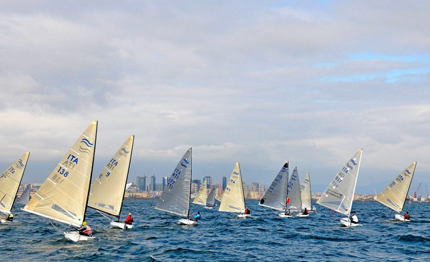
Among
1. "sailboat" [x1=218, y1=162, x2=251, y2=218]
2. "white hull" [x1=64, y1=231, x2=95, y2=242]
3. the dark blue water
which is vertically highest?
"sailboat" [x1=218, y1=162, x2=251, y2=218]

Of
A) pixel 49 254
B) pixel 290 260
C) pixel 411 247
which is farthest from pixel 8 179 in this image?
pixel 411 247

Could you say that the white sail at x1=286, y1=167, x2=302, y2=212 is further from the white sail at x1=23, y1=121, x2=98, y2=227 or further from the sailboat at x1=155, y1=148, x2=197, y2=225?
the white sail at x1=23, y1=121, x2=98, y2=227

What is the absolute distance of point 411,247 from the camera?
1439 inches

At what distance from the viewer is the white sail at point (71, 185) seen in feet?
110

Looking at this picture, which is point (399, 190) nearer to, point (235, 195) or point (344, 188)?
point (344, 188)

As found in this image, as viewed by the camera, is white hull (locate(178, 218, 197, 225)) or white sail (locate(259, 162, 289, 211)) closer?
white hull (locate(178, 218, 197, 225))

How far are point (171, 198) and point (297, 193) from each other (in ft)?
89.9

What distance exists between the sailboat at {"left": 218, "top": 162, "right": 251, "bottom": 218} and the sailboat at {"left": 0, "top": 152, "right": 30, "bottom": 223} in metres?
27.9

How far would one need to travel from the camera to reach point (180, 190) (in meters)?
51.1

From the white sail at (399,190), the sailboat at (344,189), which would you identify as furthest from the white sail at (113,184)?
the white sail at (399,190)

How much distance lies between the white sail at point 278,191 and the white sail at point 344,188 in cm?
1664

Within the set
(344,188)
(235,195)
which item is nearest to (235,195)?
(235,195)

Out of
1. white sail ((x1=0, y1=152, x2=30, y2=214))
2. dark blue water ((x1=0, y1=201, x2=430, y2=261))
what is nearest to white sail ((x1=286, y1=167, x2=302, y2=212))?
dark blue water ((x1=0, y1=201, x2=430, y2=261))

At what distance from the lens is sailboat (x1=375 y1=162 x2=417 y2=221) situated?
62469mm
